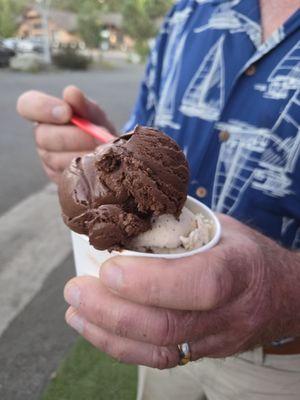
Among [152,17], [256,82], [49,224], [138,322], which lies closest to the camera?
[138,322]

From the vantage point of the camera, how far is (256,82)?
1.54m

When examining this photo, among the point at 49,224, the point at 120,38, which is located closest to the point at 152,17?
the point at 120,38

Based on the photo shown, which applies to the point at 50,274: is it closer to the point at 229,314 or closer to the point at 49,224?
the point at 49,224

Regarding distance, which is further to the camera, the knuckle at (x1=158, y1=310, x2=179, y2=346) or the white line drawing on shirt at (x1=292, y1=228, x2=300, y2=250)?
the white line drawing on shirt at (x1=292, y1=228, x2=300, y2=250)

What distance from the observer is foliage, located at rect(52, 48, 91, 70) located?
2827 centimetres

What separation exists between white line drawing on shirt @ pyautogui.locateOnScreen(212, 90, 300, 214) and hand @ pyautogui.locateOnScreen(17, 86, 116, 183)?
46 cm

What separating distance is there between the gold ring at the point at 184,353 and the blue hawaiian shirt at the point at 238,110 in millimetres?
543

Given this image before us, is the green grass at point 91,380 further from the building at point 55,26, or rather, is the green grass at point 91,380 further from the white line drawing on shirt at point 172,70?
the building at point 55,26

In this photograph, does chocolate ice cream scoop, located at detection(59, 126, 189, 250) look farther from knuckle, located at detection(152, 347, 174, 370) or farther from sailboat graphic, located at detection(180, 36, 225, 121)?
sailboat graphic, located at detection(180, 36, 225, 121)

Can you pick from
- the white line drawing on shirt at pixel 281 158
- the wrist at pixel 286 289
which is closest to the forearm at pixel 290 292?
the wrist at pixel 286 289

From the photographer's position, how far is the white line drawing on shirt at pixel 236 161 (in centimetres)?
151

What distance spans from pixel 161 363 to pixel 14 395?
6.64 ft

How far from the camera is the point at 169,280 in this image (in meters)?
0.97

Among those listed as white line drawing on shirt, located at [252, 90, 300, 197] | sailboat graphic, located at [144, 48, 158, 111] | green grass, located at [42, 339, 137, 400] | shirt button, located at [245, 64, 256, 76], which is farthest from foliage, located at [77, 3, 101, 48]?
white line drawing on shirt, located at [252, 90, 300, 197]
